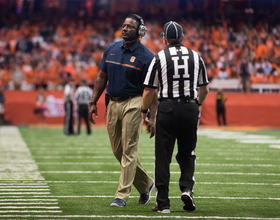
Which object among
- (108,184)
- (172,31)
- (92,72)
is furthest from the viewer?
(92,72)

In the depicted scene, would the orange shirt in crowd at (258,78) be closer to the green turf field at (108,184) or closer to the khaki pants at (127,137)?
the green turf field at (108,184)

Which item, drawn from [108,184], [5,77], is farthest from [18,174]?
[5,77]

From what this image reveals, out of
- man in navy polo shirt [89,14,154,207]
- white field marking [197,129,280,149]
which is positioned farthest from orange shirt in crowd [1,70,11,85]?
man in navy polo shirt [89,14,154,207]

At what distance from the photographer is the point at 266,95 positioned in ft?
80.0

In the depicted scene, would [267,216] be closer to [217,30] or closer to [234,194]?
[234,194]

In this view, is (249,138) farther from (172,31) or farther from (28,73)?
(28,73)

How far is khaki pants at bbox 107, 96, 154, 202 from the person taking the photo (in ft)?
18.7

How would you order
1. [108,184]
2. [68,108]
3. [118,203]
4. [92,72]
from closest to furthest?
1. [118,203]
2. [108,184]
3. [68,108]
4. [92,72]

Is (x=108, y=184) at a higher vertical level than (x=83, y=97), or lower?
lower

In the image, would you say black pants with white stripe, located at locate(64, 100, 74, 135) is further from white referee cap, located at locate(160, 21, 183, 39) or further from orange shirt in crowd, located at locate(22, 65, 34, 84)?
white referee cap, located at locate(160, 21, 183, 39)

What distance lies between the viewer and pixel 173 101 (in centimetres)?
524

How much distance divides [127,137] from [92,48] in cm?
2322

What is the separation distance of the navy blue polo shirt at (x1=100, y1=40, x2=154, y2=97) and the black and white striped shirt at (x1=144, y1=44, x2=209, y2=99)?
535mm

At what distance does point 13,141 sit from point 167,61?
10.8 metres
